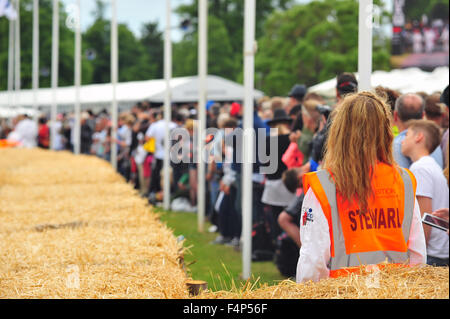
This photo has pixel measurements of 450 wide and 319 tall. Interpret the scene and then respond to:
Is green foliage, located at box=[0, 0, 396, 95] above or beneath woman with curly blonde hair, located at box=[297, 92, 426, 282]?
above

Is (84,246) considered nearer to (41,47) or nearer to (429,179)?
(429,179)

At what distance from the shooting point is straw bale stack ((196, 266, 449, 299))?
2557 mm

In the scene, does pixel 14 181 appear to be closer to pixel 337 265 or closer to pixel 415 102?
pixel 415 102

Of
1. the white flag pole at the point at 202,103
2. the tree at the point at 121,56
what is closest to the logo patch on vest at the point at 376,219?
the white flag pole at the point at 202,103

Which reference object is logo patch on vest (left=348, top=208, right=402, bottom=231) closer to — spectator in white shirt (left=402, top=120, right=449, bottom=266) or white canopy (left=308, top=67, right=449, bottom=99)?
spectator in white shirt (left=402, top=120, right=449, bottom=266)

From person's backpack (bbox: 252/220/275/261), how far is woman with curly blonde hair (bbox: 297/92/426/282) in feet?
19.3

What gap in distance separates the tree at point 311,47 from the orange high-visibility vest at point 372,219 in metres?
43.0

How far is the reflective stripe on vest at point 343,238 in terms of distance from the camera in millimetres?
3221

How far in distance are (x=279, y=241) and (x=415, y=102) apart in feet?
9.63

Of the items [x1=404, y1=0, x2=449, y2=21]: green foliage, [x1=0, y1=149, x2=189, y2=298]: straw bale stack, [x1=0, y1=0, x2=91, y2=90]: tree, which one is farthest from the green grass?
[x1=0, y1=0, x2=91, y2=90]: tree

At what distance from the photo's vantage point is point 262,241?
368 inches

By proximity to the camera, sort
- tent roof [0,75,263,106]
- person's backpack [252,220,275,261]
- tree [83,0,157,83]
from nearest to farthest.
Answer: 1. person's backpack [252,220,275,261]
2. tent roof [0,75,263,106]
3. tree [83,0,157,83]
